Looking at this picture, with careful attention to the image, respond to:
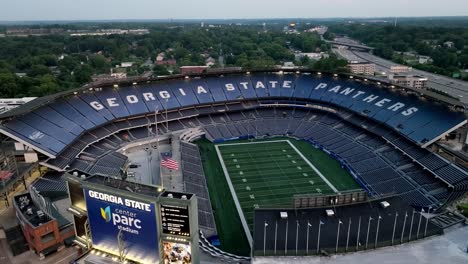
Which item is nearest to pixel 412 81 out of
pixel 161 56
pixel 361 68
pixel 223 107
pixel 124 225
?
pixel 361 68

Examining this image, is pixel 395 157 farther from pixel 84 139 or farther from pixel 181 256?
pixel 84 139

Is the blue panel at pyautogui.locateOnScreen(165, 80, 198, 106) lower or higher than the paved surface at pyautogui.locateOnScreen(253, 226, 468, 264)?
higher

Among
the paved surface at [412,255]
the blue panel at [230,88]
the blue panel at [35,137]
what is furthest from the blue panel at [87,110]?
the paved surface at [412,255]

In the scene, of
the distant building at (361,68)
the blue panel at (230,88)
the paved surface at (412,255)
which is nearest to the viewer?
the paved surface at (412,255)

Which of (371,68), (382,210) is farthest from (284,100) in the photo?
(371,68)

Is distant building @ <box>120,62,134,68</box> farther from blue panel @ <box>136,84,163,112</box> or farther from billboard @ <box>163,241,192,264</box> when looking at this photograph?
billboard @ <box>163,241,192,264</box>

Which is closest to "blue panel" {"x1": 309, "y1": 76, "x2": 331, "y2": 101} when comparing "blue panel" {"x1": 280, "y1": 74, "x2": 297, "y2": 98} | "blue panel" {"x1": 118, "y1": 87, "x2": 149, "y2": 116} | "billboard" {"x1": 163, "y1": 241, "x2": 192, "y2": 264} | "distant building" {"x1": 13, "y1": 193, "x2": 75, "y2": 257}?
"blue panel" {"x1": 280, "y1": 74, "x2": 297, "y2": 98}

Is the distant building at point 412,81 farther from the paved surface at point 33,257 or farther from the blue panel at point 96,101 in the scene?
the paved surface at point 33,257
